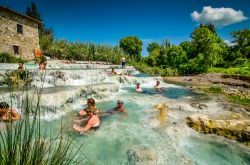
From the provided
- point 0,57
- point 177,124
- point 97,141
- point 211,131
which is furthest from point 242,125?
point 0,57

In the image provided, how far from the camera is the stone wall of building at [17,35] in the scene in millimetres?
22391

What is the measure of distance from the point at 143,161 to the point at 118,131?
2.43m

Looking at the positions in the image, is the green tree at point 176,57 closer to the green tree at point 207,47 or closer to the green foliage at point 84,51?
the green tree at point 207,47

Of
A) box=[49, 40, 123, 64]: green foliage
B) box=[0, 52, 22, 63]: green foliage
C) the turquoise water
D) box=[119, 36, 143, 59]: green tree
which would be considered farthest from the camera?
box=[119, 36, 143, 59]: green tree

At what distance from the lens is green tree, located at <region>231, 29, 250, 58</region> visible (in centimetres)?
4397

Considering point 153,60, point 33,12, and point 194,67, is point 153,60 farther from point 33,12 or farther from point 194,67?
point 33,12

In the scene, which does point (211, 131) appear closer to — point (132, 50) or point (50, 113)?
point (50, 113)

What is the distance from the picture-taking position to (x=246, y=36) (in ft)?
147

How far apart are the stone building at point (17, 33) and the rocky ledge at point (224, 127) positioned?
65.8 feet

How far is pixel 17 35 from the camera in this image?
24156 mm

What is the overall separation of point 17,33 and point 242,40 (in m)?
41.1

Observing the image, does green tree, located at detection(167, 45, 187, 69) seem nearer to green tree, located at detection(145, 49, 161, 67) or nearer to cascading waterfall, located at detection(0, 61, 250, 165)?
green tree, located at detection(145, 49, 161, 67)

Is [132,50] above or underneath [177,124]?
above

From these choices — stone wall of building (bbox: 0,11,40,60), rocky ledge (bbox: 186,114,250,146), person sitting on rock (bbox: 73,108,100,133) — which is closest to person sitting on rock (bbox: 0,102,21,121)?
person sitting on rock (bbox: 73,108,100,133)
